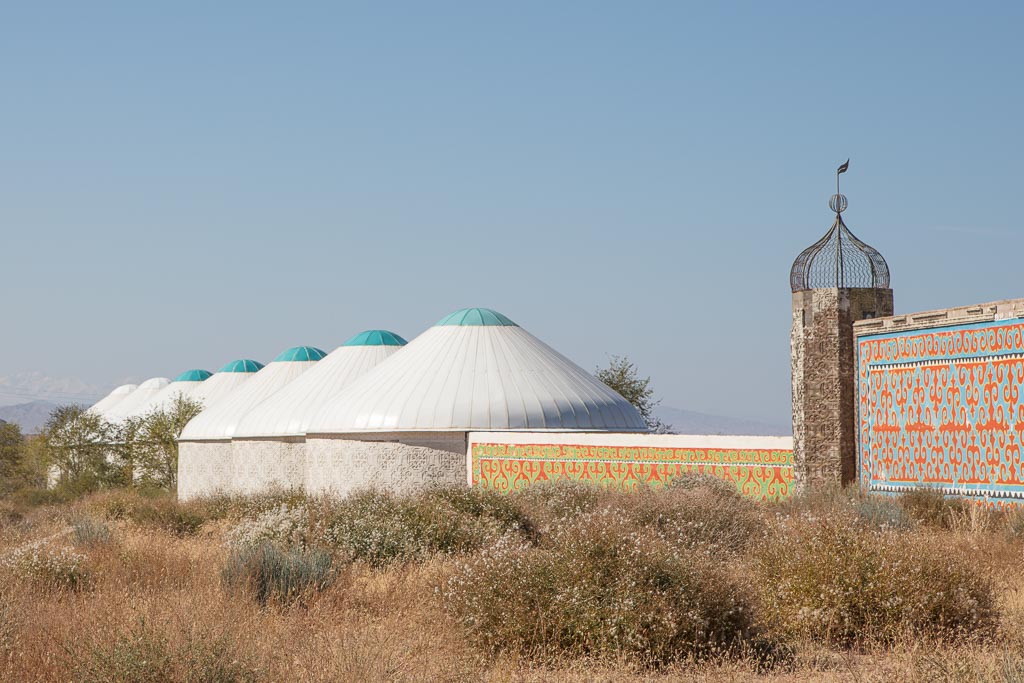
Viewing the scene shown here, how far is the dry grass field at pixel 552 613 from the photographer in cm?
629

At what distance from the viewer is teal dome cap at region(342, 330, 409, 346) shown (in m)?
35.2

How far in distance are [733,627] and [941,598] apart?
1395mm

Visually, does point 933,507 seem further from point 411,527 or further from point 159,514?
point 159,514

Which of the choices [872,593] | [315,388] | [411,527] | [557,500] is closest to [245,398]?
[315,388]

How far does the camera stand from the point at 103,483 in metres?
41.8

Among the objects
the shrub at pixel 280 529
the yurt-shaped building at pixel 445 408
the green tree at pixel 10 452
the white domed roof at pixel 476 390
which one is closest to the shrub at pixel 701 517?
the shrub at pixel 280 529

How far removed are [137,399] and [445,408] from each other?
107 feet

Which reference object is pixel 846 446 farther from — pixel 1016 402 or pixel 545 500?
pixel 545 500

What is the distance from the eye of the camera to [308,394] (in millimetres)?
32250

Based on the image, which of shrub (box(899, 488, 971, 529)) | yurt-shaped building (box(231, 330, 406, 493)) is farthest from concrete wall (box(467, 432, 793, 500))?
yurt-shaped building (box(231, 330, 406, 493))

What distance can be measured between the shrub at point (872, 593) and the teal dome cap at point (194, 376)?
145 ft

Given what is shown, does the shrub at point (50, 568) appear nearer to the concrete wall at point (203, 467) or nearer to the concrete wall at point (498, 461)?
the concrete wall at point (498, 461)

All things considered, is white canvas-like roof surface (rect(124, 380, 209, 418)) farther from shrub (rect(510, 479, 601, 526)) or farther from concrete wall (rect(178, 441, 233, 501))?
shrub (rect(510, 479, 601, 526))

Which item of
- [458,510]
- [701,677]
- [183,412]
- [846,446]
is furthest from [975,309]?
[183,412]
